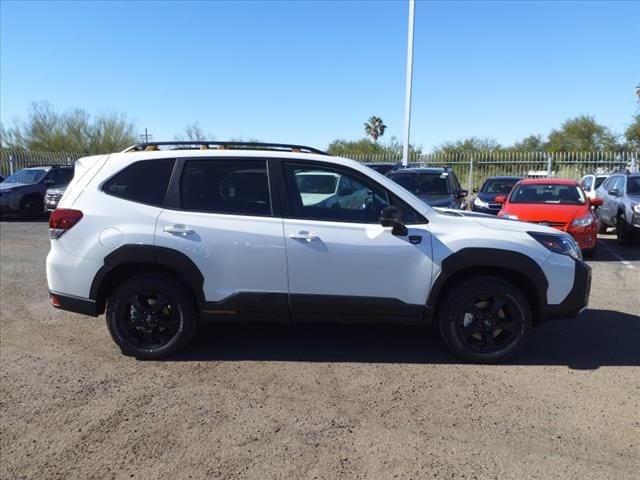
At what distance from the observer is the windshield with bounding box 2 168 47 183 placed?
17141mm

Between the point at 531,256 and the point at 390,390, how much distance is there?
166cm

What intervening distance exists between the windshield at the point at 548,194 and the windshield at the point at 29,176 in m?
14.7

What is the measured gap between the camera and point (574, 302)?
448 cm

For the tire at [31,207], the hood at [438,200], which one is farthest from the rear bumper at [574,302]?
the tire at [31,207]

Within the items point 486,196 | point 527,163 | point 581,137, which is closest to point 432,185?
→ point 486,196

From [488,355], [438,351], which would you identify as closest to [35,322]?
[438,351]

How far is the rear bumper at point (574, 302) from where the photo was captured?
446 cm

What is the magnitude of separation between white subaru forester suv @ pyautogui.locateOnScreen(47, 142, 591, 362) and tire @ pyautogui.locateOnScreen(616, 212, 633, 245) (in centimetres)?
812

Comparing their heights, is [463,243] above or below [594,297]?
above

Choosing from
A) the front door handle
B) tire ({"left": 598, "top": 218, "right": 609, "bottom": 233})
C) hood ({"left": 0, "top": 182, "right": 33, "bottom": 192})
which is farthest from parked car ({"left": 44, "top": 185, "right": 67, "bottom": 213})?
tire ({"left": 598, "top": 218, "right": 609, "bottom": 233})

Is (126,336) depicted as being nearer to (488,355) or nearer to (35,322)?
(35,322)

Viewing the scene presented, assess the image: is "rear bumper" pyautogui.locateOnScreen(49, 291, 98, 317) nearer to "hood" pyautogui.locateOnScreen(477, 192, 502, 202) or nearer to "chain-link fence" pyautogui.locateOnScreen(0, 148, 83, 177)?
"hood" pyautogui.locateOnScreen(477, 192, 502, 202)

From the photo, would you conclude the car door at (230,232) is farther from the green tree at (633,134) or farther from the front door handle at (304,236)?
the green tree at (633,134)

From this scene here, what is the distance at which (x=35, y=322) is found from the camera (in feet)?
19.0
